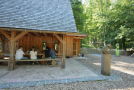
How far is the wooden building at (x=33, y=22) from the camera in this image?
666 cm

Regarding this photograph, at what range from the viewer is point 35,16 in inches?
307

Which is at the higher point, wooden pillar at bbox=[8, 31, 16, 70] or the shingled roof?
the shingled roof

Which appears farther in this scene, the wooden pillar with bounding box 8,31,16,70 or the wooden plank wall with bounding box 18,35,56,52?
the wooden plank wall with bounding box 18,35,56,52

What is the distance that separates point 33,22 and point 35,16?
0.75 meters

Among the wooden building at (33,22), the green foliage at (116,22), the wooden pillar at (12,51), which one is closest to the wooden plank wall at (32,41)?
the wooden building at (33,22)

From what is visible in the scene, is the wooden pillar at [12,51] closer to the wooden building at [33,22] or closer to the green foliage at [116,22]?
the wooden building at [33,22]

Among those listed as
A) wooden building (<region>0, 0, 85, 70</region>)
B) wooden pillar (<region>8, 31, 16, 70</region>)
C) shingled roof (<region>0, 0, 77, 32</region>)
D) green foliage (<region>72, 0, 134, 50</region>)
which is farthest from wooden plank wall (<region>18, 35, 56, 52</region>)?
green foliage (<region>72, 0, 134, 50</region>)

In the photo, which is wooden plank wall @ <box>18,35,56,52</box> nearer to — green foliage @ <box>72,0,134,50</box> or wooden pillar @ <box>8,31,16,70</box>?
wooden pillar @ <box>8,31,16,70</box>

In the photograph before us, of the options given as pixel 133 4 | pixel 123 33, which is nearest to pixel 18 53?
pixel 123 33

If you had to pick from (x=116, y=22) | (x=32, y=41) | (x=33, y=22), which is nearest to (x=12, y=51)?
(x=33, y=22)

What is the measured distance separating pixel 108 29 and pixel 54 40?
13.5 metres

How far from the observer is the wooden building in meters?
6.66

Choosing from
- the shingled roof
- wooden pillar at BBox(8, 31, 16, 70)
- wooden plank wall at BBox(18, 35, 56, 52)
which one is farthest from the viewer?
wooden plank wall at BBox(18, 35, 56, 52)

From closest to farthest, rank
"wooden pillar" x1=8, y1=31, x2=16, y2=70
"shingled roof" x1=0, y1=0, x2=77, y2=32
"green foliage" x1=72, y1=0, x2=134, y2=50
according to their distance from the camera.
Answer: "wooden pillar" x1=8, y1=31, x2=16, y2=70 → "shingled roof" x1=0, y1=0, x2=77, y2=32 → "green foliage" x1=72, y1=0, x2=134, y2=50
